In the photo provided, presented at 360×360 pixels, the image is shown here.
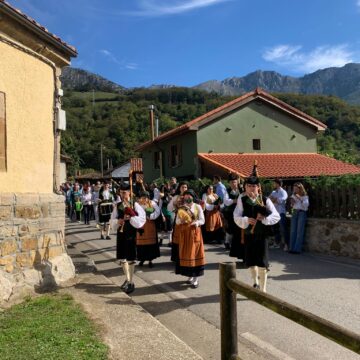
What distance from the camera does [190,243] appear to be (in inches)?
283

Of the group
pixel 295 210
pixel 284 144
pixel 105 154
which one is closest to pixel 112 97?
pixel 105 154

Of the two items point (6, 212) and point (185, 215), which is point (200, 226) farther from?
point (6, 212)

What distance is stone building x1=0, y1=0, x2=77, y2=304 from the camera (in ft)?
21.1

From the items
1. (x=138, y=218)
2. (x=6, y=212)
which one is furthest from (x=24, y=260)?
(x=138, y=218)

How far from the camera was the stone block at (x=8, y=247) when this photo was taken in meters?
6.30

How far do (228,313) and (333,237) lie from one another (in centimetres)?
729

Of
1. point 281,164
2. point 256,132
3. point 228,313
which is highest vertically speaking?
point 256,132

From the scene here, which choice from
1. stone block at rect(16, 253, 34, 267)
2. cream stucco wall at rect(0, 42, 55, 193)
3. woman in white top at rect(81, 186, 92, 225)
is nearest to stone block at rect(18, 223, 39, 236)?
stone block at rect(16, 253, 34, 267)

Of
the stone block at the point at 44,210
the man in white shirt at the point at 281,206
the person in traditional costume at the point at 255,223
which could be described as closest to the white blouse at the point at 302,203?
the man in white shirt at the point at 281,206

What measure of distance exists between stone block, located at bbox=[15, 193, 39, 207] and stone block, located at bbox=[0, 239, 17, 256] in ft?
1.97

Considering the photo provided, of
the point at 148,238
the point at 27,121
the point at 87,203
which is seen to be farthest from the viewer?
the point at 87,203

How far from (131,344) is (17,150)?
12.8 feet

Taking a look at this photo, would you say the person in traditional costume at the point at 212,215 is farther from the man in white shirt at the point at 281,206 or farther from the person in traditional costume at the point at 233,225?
the man in white shirt at the point at 281,206

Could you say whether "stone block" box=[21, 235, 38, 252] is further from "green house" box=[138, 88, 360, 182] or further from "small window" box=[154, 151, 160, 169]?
"small window" box=[154, 151, 160, 169]
